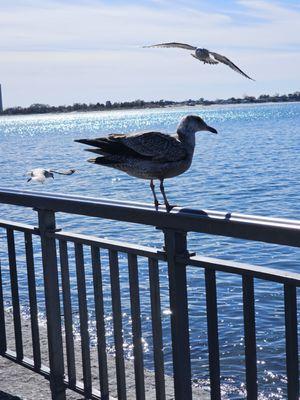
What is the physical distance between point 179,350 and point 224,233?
67 cm

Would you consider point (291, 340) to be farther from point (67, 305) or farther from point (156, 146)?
point (67, 305)

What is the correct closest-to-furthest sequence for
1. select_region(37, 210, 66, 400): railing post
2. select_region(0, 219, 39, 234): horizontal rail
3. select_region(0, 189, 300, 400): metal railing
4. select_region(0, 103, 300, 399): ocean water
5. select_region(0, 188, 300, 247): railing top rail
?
1. select_region(0, 188, 300, 247): railing top rail
2. select_region(0, 189, 300, 400): metal railing
3. select_region(37, 210, 66, 400): railing post
4. select_region(0, 219, 39, 234): horizontal rail
5. select_region(0, 103, 300, 399): ocean water

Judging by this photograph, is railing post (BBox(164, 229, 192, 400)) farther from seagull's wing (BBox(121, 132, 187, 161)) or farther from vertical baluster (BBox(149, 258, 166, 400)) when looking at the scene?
seagull's wing (BBox(121, 132, 187, 161))

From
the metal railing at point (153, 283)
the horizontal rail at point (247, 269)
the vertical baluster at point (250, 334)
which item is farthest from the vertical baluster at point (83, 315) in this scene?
the vertical baluster at point (250, 334)

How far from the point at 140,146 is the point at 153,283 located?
67 centimetres

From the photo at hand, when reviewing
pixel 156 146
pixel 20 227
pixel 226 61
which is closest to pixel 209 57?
pixel 226 61

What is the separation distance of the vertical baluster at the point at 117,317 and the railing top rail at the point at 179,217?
24 cm

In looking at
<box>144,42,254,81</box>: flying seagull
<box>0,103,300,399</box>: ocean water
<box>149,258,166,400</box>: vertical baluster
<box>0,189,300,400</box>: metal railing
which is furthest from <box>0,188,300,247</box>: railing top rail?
<box>0,103,300,399</box>: ocean water

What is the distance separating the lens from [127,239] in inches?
659

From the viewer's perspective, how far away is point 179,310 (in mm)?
3246

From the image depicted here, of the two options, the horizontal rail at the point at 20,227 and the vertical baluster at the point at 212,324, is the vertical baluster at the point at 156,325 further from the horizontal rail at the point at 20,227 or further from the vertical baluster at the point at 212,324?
the horizontal rail at the point at 20,227

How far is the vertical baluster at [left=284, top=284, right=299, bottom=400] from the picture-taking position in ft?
8.95

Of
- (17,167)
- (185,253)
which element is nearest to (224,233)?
(185,253)

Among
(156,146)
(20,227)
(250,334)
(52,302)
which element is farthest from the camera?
(20,227)
